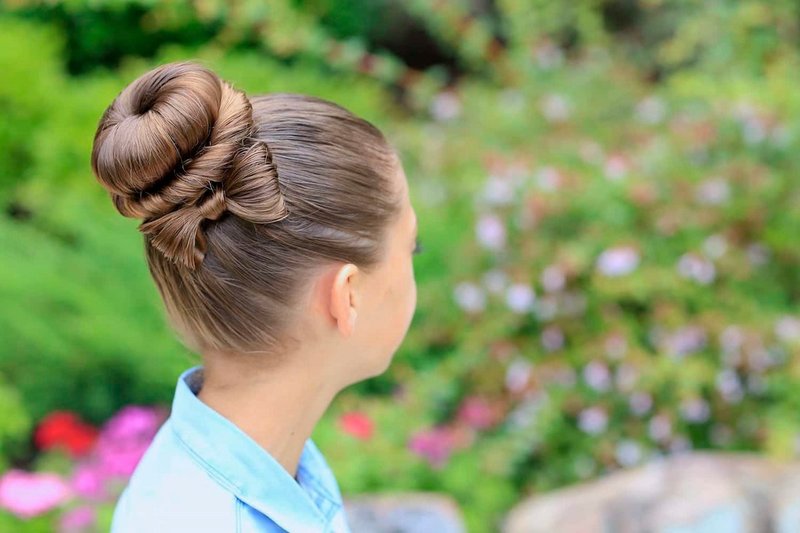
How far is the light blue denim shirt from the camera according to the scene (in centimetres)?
108

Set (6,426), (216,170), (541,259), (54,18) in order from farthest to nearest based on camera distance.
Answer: (54,18) < (541,259) < (6,426) < (216,170)

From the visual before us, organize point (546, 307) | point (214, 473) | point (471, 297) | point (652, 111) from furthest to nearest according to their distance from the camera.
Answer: point (652, 111)
point (471, 297)
point (546, 307)
point (214, 473)

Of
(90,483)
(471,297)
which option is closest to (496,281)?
(471,297)

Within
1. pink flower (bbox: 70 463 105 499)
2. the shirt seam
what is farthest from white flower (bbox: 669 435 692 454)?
the shirt seam

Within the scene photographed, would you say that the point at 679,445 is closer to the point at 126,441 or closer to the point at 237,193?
the point at 126,441

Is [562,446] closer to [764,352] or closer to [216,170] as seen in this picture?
[764,352]

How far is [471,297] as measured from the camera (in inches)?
123

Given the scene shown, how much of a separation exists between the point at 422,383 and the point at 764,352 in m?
1.15

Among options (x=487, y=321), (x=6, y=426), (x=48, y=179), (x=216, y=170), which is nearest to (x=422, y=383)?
(x=487, y=321)

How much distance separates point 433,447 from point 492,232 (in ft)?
2.49

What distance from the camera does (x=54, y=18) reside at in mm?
5262

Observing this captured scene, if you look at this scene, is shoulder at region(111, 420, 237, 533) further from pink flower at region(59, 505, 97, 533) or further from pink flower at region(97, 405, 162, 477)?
pink flower at region(97, 405, 162, 477)

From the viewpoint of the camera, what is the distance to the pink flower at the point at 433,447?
2918 millimetres

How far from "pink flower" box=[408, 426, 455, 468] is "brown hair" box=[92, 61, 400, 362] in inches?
71.2
